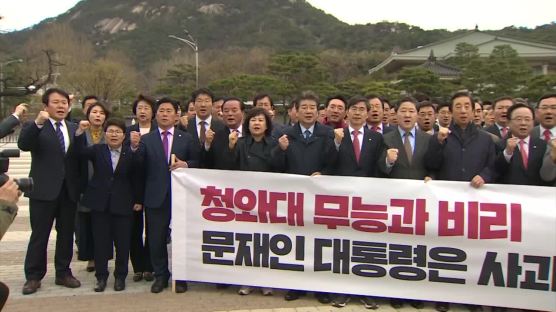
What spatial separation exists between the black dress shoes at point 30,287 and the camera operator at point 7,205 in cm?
250

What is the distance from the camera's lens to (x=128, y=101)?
47.8 m

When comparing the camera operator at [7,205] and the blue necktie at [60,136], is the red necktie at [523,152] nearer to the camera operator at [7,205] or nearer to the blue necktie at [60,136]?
the camera operator at [7,205]

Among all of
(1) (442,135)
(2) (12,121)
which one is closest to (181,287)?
(2) (12,121)

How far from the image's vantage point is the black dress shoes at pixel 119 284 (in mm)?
4973

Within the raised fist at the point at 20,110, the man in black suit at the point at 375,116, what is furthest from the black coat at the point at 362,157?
the raised fist at the point at 20,110

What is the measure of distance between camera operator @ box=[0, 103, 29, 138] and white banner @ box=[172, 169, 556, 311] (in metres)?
1.51

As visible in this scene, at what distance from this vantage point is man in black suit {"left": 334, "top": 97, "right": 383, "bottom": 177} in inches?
190

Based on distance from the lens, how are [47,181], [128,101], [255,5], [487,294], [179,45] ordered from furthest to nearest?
[255,5] < [179,45] < [128,101] < [47,181] < [487,294]

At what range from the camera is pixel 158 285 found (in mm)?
4930

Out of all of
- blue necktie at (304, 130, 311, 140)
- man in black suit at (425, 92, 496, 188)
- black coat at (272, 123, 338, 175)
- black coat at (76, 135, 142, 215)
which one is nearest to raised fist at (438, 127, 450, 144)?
man in black suit at (425, 92, 496, 188)

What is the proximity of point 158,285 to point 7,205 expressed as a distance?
2.66 m

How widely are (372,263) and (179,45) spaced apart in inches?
3106

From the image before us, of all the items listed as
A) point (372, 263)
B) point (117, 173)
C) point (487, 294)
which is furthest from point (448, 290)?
point (117, 173)

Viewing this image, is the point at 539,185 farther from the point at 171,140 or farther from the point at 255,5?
the point at 255,5
